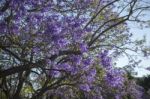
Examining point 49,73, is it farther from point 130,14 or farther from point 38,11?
point 130,14

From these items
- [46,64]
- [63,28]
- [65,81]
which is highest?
[63,28]

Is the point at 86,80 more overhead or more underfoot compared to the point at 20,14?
more underfoot

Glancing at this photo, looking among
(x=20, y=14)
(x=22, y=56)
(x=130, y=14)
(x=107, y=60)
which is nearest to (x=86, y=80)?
(x=107, y=60)

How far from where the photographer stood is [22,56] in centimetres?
1464

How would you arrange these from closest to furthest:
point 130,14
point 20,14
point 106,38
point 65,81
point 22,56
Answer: point 20,14
point 22,56
point 65,81
point 130,14
point 106,38

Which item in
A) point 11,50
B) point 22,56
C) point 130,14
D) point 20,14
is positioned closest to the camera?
point 20,14

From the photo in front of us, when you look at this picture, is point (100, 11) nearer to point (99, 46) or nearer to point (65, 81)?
point (99, 46)

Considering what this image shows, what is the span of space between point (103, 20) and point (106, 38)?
1203 millimetres

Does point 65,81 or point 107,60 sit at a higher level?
point 107,60

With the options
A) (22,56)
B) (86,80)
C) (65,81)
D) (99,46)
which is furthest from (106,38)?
(22,56)

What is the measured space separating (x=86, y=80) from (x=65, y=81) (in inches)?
110

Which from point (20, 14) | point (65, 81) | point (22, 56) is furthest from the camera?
point (65, 81)

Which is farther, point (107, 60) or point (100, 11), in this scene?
point (100, 11)

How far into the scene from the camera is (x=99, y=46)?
71.7 ft
